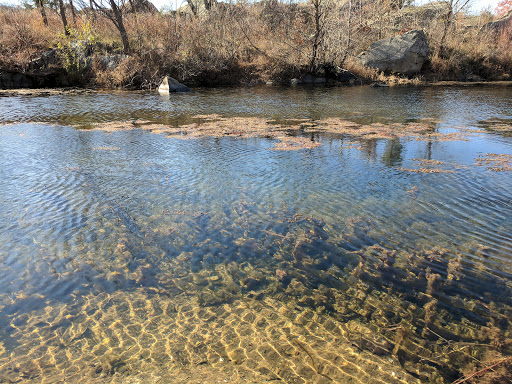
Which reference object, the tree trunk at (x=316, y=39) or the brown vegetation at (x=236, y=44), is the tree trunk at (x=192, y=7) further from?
the tree trunk at (x=316, y=39)

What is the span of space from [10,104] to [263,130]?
13763mm

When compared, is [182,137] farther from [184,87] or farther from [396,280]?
[184,87]

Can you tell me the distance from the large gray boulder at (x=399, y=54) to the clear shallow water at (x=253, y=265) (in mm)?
20103

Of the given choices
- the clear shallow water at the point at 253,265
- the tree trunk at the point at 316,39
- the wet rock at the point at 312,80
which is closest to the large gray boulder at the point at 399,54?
the wet rock at the point at 312,80

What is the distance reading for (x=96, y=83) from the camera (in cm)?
2480

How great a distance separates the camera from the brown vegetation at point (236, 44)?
25125mm

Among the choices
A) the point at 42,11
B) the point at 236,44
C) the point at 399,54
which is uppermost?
the point at 42,11

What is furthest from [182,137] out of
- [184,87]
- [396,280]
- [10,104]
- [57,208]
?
[184,87]

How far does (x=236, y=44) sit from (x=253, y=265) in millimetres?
26602

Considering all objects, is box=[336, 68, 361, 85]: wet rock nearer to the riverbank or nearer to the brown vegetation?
the brown vegetation

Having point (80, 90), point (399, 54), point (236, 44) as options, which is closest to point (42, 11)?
point (80, 90)

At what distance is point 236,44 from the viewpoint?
2789cm

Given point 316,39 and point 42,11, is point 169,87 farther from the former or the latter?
point 42,11

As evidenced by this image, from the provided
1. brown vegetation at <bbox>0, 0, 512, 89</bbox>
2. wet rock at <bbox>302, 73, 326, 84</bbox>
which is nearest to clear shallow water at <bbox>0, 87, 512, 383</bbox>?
brown vegetation at <bbox>0, 0, 512, 89</bbox>
